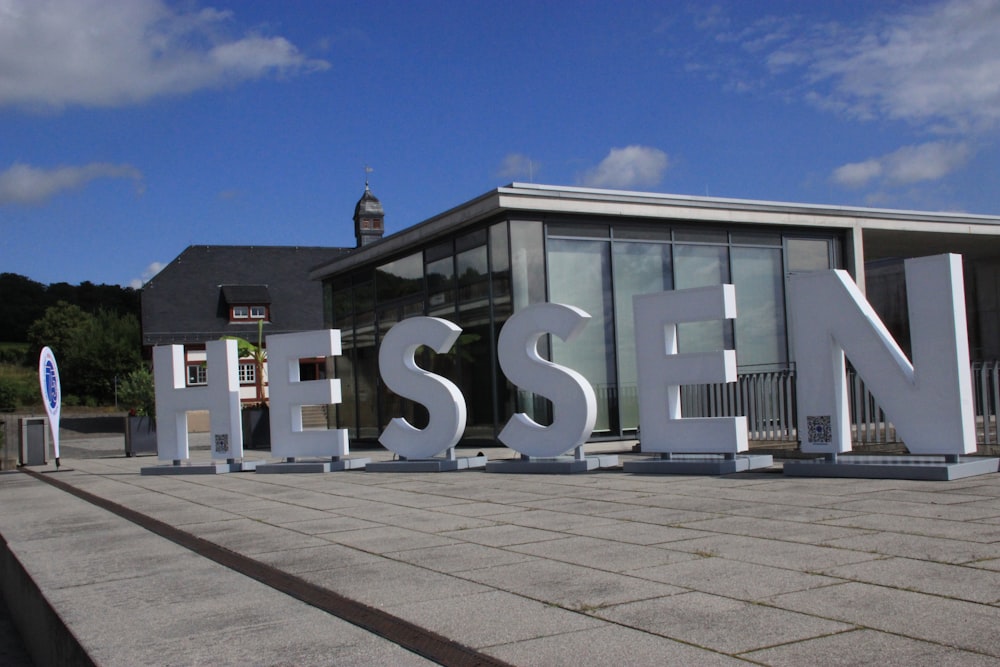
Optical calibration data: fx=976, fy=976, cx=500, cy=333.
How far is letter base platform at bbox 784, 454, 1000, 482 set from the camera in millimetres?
9781

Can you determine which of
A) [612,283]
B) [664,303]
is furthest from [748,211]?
[664,303]

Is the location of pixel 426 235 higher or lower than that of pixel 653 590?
higher

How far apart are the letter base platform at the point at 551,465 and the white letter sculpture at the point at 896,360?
10.1 feet

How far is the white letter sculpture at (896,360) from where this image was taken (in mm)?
10031

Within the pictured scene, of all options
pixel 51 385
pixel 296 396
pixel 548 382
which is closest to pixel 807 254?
pixel 548 382

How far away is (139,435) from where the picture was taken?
1009 inches

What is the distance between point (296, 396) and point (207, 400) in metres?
Answer: 1.89

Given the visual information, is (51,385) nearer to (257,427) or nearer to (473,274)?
(257,427)

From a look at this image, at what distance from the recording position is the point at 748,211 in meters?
19.8

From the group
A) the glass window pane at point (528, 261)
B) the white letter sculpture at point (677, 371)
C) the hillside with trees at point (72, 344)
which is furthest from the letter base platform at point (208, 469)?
the hillside with trees at point (72, 344)

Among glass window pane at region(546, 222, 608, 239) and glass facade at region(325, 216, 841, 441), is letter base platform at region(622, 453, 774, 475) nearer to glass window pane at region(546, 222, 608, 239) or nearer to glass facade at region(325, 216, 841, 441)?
glass facade at region(325, 216, 841, 441)

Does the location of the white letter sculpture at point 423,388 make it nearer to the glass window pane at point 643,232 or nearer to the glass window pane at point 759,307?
the glass window pane at point 643,232

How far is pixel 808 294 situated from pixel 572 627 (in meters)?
7.54

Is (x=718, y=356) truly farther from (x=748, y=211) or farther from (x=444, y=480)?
(x=748, y=211)
